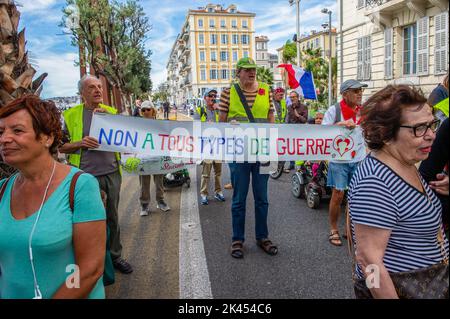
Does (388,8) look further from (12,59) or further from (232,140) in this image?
(12,59)

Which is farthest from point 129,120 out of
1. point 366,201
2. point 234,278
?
point 366,201

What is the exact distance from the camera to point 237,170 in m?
3.96

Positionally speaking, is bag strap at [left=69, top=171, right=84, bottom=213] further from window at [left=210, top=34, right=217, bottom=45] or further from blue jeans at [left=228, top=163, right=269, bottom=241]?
window at [left=210, top=34, right=217, bottom=45]

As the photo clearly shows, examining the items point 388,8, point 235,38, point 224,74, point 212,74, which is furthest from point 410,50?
point 212,74

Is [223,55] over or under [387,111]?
over

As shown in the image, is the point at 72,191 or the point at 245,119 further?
the point at 245,119

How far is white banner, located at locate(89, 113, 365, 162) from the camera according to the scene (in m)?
3.97

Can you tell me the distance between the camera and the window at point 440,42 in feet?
45.9

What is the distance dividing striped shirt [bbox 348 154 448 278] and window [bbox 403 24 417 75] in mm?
17222

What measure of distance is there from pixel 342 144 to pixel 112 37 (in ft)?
71.5

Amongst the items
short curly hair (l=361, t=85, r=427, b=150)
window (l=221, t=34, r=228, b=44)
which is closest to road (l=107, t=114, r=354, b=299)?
short curly hair (l=361, t=85, r=427, b=150)

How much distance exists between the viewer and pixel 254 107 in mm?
3941
